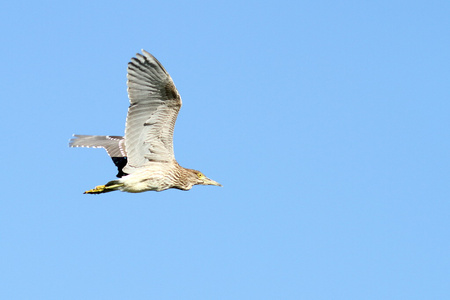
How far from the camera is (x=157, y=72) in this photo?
54.2ft

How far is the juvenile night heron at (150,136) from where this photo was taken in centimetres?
1662

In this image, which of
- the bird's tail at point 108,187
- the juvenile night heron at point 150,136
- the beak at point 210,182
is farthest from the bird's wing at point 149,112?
the beak at point 210,182

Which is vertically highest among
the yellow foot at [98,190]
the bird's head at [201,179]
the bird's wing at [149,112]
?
the bird's wing at [149,112]

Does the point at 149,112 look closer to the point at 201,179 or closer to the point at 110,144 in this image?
the point at 201,179

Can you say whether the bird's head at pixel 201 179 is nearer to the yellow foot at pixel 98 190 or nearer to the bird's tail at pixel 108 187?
the bird's tail at pixel 108 187

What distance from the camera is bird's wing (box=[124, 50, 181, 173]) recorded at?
16.5 meters

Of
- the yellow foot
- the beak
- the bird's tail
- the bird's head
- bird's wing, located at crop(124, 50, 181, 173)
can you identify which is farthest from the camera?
the beak

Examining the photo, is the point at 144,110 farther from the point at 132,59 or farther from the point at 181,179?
the point at 181,179

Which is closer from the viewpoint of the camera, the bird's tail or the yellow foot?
the bird's tail

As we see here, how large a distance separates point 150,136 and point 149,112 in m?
0.82

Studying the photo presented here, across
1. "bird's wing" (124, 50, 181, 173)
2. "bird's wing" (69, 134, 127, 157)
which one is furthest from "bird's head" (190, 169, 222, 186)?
"bird's wing" (69, 134, 127, 157)

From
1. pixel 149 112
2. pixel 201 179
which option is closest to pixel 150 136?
pixel 149 112

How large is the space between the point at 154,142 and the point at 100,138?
4417 mm

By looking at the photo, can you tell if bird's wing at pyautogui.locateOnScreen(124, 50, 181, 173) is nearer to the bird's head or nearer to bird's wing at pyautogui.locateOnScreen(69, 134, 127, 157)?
the bird's head
